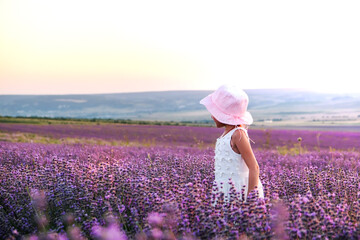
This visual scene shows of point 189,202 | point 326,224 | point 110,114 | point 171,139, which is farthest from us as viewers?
point 110,114

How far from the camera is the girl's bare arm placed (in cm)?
289

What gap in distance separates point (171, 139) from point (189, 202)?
346 inches

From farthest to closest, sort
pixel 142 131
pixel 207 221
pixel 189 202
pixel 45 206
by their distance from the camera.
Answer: pixel 142 131, pixel 45 206, pixel 189 202, pixel 207 221

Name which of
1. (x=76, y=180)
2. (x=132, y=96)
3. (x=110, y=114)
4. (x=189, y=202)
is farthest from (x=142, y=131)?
(x=132, y=96)

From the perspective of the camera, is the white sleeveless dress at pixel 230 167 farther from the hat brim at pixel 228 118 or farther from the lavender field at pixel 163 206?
the lavender field at pixel 163 206

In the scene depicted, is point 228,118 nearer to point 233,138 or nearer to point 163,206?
point 233,138

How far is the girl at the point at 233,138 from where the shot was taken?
2.99 meters

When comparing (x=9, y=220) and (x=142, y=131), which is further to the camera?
(x=142, y=131)

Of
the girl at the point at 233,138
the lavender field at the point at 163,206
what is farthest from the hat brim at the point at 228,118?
the lavender field at the point at 163,206

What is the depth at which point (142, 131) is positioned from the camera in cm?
1267

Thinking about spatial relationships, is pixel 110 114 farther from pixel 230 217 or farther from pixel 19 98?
pixel 230 217

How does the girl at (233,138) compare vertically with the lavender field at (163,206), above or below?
above

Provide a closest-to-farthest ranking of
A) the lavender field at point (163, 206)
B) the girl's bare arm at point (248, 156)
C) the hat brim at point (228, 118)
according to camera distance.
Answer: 1. the lavender field at point (163, 206)
2. the girl's bare arm at point (248, 156)
3. the hat brim at point (228, 118)

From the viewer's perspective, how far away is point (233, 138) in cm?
304
